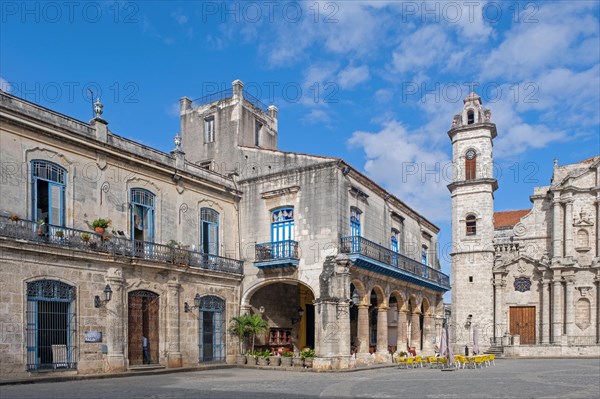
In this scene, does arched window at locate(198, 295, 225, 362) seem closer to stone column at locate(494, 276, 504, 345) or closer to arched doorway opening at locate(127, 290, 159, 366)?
arched doorway opening at locate(127, 290, 159, 366)

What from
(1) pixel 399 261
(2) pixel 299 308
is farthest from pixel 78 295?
(1) pixel 399 261

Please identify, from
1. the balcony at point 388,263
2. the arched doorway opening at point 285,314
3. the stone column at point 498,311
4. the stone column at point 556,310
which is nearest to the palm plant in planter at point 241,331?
the arched doorway opening at point 285,314

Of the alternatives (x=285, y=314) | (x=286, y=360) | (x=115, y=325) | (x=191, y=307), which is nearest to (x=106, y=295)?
(x=115, y=325)

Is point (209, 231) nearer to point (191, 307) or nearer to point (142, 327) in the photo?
point (191, 307)

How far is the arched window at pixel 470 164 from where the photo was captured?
42.0 metres

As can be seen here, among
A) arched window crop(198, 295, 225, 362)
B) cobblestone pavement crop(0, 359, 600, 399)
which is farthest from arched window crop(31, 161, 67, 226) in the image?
arched window crop(198, 295, 225, 362)

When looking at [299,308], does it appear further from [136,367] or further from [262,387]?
[262,387]

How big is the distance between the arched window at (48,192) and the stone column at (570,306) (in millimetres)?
33381

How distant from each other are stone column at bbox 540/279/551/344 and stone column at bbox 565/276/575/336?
53.0 inches

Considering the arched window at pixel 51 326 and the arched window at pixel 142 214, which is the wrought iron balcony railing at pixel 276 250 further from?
the arched window at pixel 51 326

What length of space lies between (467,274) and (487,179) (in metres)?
7.10

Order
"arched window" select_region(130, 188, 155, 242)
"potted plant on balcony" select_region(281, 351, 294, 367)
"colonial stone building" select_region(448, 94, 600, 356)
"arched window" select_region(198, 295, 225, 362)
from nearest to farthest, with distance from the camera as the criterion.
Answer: "arched window" select_region(130, 188, 155, 242), "potted plant on balcony" select_region(281, 351, 294, 367), "arched window" select_region(198, 295, 225, 362), "colonial stone building" select_region(448, 94, 600, 356)

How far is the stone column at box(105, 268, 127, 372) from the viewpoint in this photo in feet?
59.5

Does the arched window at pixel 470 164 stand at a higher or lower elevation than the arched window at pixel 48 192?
higher
